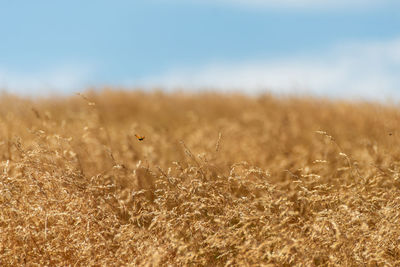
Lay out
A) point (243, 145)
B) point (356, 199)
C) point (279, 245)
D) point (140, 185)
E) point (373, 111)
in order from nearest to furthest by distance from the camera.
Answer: point (279, 245) < point (356, 199) < point (140, 185) < point (243, 145) < point (373, 111)

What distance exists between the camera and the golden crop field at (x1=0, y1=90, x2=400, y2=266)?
11.9ft

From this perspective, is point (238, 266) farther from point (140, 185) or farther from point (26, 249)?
point (140, 185)

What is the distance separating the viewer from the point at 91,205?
4.07 metres

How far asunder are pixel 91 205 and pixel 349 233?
1.85m

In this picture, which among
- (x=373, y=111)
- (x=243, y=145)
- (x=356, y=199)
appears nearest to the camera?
(x=356, y=199)

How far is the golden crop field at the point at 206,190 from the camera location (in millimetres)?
3613

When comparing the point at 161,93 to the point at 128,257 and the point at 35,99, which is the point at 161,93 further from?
the point at 128,257

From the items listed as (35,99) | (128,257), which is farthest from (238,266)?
(35,99)

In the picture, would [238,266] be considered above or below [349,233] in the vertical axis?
below

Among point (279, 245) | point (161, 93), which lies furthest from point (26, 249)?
point (161, 93)

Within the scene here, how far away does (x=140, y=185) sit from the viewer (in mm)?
5453

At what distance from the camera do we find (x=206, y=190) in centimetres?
416

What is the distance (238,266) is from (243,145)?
169 inches

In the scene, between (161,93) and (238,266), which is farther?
(161,93)
